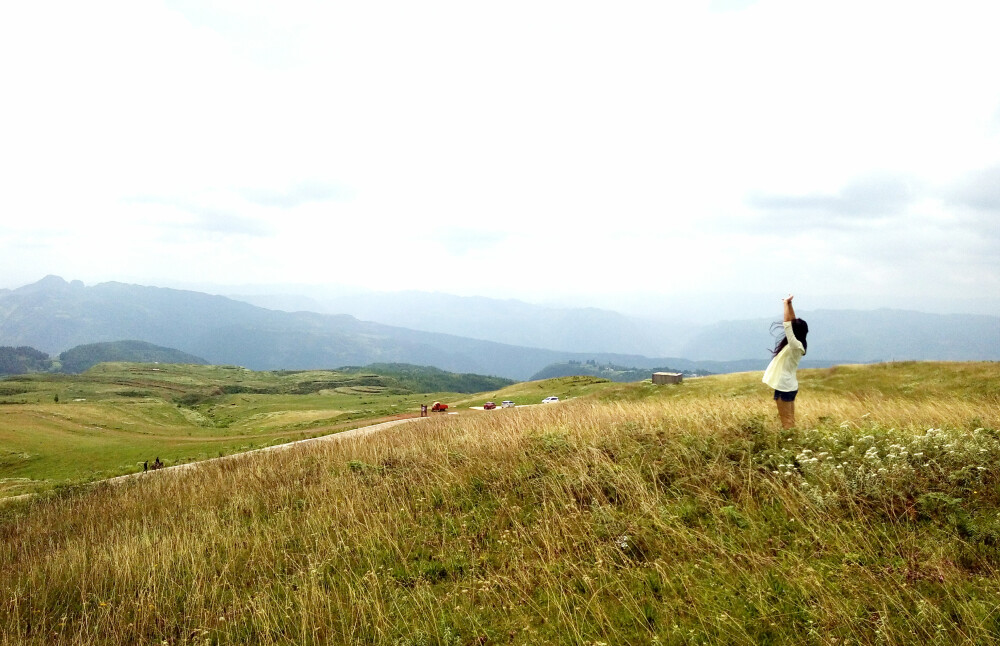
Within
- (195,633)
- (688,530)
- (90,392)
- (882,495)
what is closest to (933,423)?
(882,495)

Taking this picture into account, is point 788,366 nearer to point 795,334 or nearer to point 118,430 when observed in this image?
point 795,334

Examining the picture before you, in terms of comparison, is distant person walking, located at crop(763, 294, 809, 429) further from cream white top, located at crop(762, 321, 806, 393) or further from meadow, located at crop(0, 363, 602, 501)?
meadow, located at crop(0, 363, 602, 501)

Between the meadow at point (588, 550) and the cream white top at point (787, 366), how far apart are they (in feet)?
2.73

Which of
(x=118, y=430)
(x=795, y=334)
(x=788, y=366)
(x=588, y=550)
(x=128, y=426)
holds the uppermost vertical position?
(x=795, y=334)

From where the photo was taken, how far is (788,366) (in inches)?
379

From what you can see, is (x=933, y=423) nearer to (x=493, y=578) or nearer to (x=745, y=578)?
(x=745, y=578)

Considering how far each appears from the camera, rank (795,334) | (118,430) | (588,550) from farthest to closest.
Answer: (118,430) → (795,334) → (588,550)

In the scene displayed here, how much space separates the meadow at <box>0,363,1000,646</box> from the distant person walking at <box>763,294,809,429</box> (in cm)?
45

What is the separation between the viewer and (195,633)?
19.1ft

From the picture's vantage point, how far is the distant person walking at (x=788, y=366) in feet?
31.1

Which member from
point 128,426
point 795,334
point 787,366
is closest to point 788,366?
point 787,366

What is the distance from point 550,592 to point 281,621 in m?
3.31

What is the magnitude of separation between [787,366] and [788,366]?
20mm

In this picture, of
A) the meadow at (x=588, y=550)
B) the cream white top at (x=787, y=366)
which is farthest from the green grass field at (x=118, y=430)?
the cream white top at (x=787, y=366)
